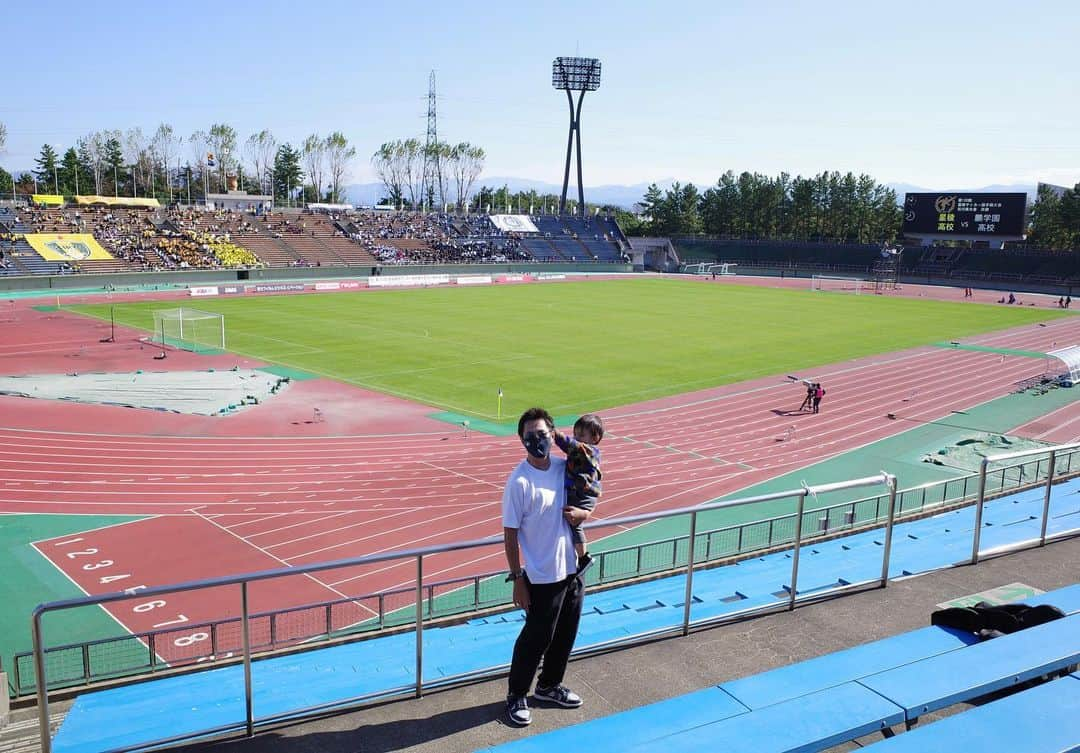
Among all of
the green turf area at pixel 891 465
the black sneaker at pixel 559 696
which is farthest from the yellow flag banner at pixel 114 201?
the black sneaker at pixel 559 696

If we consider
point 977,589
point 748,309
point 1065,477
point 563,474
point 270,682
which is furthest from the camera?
point 748,309

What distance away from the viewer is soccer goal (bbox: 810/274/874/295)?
83.5 metres

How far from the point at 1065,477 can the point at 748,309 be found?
161 ft

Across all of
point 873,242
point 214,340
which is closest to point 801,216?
point 873,242

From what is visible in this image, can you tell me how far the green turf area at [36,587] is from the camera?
13.1 metres

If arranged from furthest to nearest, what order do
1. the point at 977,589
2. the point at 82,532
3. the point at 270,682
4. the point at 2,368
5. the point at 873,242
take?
the point at 873,242
the point at 2,368
the point at 82,532
the point at 977,589
the point at 270,682

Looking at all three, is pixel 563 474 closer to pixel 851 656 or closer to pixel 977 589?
pixel 851 656

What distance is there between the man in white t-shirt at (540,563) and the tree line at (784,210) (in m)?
119

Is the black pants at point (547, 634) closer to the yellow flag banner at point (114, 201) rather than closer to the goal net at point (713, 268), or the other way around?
the yellow flag banner at point (114, 201)

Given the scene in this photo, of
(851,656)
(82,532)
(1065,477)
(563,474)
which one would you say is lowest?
(82,532)

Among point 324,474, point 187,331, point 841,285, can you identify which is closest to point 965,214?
point 841,285

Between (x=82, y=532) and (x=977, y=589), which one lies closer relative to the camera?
(x=977, y=589)

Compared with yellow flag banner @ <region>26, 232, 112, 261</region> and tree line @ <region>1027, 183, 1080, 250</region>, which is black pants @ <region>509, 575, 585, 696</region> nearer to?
yellow flag banner @ <region>26, 232, 112, 261</region>

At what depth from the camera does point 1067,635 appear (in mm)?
5066
